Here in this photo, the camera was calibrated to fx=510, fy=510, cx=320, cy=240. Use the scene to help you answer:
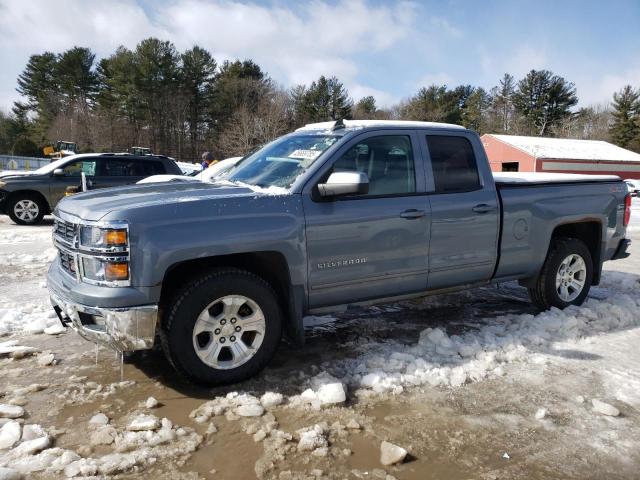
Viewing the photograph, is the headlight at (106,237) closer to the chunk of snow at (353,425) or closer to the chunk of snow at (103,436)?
the chunk of snow at (103,436)

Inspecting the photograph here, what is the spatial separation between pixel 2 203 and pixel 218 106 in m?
41.9

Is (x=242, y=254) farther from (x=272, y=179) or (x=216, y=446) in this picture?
(x=216, y=446)

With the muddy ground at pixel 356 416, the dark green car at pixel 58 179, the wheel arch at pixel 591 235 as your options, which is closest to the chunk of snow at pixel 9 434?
the muddy ground at pixel 356 416

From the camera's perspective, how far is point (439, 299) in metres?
6.20

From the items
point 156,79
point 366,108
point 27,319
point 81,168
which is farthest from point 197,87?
point 27,319

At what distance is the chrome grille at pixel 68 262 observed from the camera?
143 inches

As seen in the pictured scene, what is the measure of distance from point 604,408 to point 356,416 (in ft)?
5.59

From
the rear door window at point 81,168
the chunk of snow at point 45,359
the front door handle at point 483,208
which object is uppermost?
the rear door window at point 81,168

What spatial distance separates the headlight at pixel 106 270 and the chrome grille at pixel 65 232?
301mm

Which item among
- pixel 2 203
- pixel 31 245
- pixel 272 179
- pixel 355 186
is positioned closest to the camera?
pixel 355 186

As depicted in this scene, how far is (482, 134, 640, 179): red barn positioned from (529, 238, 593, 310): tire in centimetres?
3591

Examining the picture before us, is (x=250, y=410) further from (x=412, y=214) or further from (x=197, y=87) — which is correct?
(x=197, y=87)

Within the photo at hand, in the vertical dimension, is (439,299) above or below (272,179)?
below

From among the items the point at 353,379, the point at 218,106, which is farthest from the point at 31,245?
the point at 218,106
